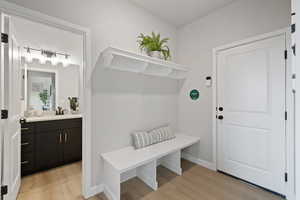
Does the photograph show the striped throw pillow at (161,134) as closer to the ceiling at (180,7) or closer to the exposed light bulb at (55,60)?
the ceiling at (180,7)

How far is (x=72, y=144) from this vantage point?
2.77 meters

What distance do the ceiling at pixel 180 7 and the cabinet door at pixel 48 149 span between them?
275 centimetres

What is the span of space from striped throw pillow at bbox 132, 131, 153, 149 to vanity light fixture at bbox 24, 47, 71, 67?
2.52 m

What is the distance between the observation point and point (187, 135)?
9.44ft

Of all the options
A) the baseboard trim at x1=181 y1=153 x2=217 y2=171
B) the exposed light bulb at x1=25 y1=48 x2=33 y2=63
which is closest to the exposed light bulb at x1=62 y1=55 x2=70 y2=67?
the exposed light bulb at x1=25 y1=48 x2=33 y2=63

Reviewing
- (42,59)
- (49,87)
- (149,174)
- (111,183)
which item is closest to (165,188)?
(149,174)

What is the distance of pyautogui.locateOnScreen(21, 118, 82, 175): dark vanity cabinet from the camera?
7.49 feet

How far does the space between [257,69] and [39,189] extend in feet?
11.7

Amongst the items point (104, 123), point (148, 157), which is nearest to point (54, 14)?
point (104, 123)

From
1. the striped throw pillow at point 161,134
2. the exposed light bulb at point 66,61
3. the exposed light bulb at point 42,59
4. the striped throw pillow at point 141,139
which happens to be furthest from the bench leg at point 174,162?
the exposed light bulb at point 42,59

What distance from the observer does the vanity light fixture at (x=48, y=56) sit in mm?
2871

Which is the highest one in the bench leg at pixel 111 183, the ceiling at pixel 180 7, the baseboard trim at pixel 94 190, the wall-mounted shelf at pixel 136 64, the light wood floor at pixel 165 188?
the ceiling at pixel 180 7

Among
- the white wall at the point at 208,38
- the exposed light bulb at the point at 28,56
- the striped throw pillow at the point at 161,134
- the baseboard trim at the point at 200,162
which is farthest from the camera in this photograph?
the exposed light bulb at the point at 28,56

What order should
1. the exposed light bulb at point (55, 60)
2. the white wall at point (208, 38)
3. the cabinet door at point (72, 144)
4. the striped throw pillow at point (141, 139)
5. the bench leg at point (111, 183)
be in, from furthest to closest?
1. the exposed light bulb at point (55, 60)
2. the cabinet door at point (72, 144)
3. the striped throw pillow at point (141, 139)
4. the white wall at point (208, 38)
5. the bench leg at point (111, 183)
